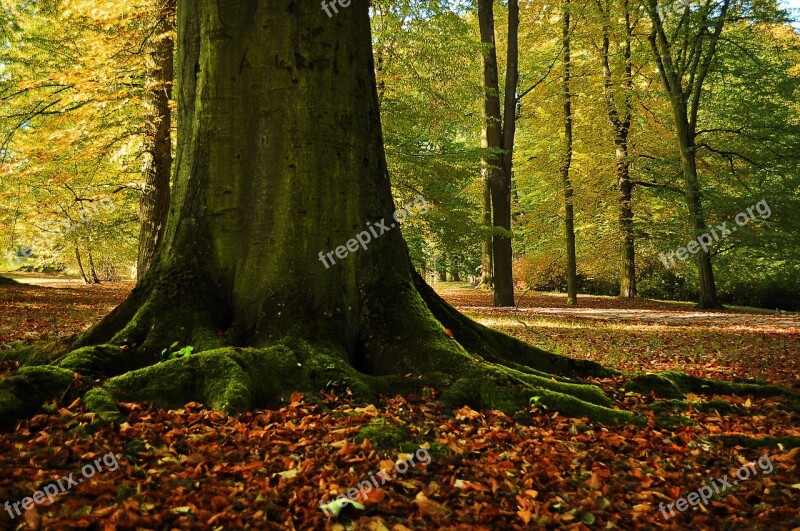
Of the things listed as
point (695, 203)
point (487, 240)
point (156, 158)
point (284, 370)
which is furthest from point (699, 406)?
point (487, 240)

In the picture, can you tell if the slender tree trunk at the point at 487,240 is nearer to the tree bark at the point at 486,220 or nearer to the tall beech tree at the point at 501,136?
the tree bark at the point at 486,220

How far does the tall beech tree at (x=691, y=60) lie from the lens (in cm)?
1598

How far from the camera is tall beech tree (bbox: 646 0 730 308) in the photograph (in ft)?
52.4

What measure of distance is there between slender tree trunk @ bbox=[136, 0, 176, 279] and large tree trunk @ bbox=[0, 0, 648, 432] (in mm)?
6899

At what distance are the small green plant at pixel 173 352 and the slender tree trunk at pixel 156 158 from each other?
751cm

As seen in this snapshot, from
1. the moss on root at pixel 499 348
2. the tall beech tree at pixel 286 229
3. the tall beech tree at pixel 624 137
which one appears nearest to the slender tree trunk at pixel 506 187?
the tall beech tree at pixel 624 137

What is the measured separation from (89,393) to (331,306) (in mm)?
1786

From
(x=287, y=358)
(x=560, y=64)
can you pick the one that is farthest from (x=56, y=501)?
(x=560, y=64)

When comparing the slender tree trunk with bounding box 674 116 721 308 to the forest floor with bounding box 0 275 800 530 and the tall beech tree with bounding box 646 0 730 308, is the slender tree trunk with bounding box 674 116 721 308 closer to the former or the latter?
the tall beech tree with bounding box 646 0 730 308

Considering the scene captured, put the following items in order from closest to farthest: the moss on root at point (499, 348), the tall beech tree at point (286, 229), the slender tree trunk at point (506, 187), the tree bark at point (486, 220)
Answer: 1. the tall beech tree at point (286, 229)
2. the moss on root at point (499, 348)
3. the slender tree trunk at point (506, 187)
4. the tree bark at point (486, 220)

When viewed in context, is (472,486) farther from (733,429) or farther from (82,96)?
(82,96)

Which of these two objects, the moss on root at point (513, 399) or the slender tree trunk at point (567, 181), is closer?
the moss on root at point (513, 399)

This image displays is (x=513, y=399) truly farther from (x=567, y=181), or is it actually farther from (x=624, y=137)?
(x=624, y=137)

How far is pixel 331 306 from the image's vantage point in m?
4.33
